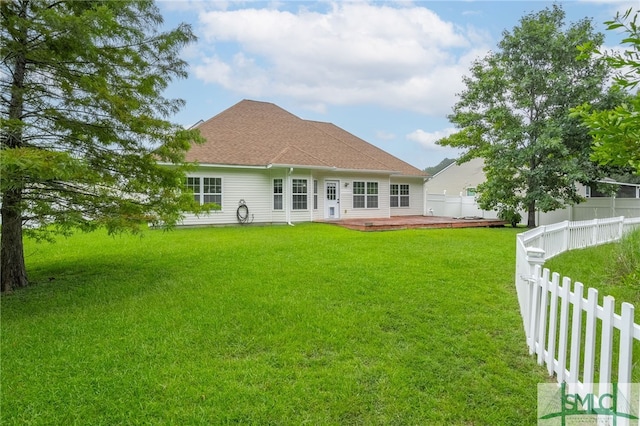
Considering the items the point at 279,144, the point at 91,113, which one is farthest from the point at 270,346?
the point at 279,144

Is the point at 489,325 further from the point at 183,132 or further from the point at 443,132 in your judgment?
the point at 443,132

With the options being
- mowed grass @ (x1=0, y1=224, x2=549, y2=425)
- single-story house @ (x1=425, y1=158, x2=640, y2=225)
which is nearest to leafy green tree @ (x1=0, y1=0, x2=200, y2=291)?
mowed grass @ (x1=0, y1=224, x2=549, y2=425)

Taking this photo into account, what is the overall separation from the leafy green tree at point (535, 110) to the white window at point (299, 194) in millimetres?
7938

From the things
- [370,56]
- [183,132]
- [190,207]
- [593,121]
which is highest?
[370,56]

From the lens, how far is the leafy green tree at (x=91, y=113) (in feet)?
15.3

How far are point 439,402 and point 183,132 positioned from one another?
5.14 meters

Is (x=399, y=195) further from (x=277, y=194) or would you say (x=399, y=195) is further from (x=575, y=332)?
(x=575, y=332)

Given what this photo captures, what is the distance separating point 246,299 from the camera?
4906 millimetres

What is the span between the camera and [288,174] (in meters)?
15.6

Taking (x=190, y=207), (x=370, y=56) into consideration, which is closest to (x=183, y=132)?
(x=190, y=207)

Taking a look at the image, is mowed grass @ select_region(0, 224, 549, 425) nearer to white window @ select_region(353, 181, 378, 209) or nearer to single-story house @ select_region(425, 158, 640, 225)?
white window @ select_region(353, 181, 378, 209)

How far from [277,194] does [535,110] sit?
11768 mm

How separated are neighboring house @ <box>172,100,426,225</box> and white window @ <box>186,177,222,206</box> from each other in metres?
0.04

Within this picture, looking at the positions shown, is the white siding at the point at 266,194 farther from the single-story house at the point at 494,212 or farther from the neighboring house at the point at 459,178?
the neighboring house at the point at 459,178
